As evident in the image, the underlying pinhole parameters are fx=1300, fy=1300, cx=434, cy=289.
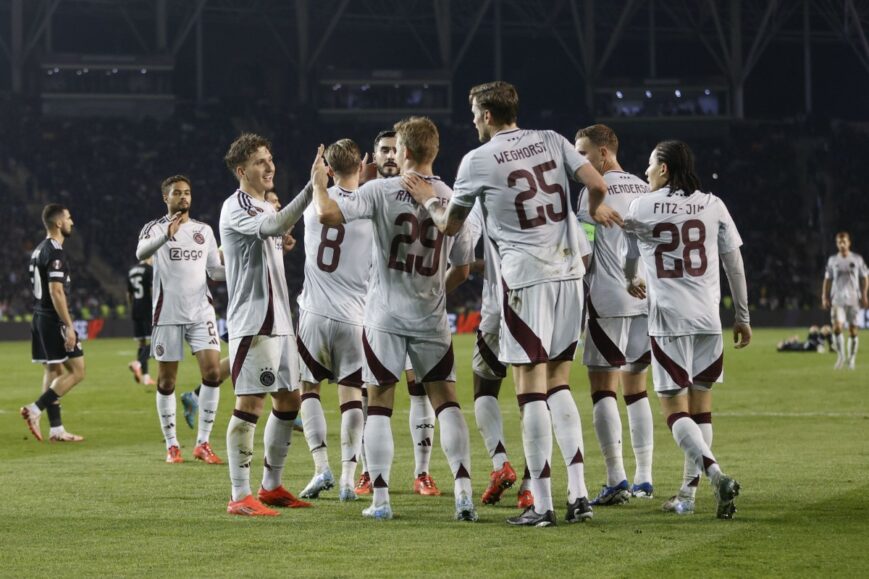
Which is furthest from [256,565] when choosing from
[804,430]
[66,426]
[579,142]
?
[66,426]

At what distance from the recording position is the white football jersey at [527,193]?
7793 mm

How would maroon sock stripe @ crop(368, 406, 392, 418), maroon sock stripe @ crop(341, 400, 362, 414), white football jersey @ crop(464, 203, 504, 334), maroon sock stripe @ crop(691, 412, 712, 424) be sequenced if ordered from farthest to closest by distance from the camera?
maroon sock stripe @ crop(341, 400, 362, 414) < white football jersey @ crop(464, 203, 504, 334) < maroon sock stripe @ crop(691, 412, 712, 424) < maroon sock stripe @ crop(368, 406, 392, 418)

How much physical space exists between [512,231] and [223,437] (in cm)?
710

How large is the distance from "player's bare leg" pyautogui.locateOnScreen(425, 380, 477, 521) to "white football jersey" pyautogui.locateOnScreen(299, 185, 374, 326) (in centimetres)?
127

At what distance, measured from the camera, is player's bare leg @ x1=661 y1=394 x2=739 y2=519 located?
25.6 ft

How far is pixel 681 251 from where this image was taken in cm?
834

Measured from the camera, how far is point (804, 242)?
5066cm

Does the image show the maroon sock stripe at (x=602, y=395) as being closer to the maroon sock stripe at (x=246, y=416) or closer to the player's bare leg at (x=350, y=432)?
the player's bare leg at (x=350, y=432)

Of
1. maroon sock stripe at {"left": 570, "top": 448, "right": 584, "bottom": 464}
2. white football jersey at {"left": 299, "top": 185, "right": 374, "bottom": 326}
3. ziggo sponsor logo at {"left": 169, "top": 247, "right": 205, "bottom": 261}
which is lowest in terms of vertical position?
maroon sock stripe at {"left": 570, "top": 448, "right": 584, "bottom": 464}

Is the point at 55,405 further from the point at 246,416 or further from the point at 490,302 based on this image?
the point at 490,302

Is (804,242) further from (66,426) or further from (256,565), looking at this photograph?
(256,565)

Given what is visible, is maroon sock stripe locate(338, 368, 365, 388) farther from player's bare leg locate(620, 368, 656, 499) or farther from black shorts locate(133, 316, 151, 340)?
black shorts locate(133, 316, 151, 340)

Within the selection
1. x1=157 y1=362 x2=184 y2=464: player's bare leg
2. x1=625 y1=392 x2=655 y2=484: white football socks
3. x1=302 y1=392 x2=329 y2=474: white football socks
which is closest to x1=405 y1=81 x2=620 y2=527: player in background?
x1=625 y1=392 x2=655 y2=484: white football socks

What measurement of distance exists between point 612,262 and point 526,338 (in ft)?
5.35
